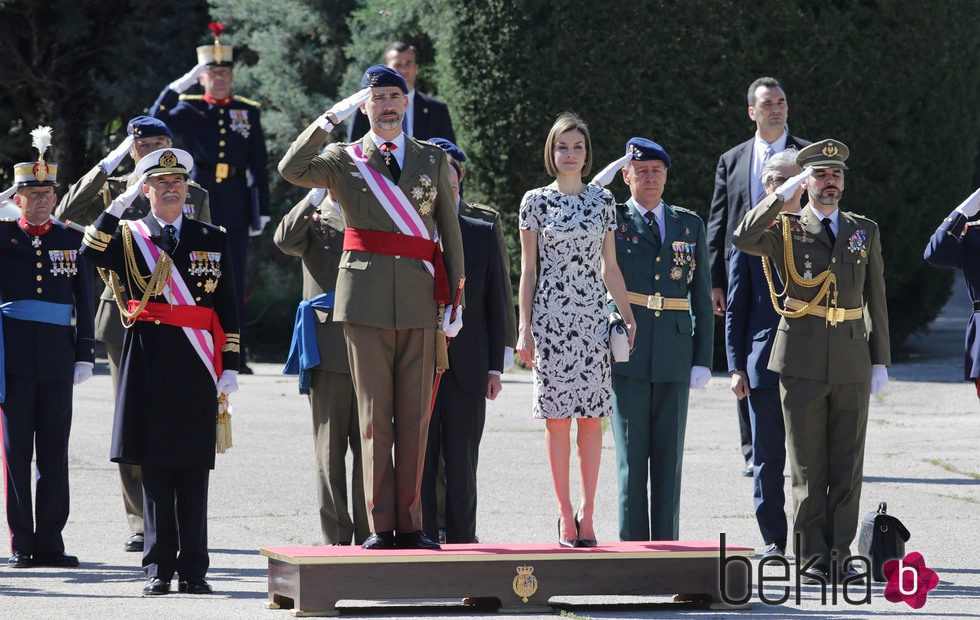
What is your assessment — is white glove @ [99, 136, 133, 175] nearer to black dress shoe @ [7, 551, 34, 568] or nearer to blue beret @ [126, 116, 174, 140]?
blue beret @ [126, 116, 174, 140]

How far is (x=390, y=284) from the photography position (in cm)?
627

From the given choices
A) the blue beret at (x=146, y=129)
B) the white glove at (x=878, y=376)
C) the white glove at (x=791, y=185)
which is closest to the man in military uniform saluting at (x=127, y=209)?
the blue beret at (x=146, y=129)

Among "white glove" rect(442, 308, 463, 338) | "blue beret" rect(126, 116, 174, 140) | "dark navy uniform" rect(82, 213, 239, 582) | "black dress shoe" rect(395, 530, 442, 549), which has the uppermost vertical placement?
"blue beret" rect(126, 116, 174, 140)

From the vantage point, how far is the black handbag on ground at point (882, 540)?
7191 millimetres

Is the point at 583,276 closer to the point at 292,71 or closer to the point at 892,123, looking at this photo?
the point at 892,123

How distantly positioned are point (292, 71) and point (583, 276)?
37.9 ft

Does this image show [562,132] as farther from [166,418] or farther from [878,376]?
[166,418]

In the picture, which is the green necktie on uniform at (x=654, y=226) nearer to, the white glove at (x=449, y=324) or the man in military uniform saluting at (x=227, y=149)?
the white glove at (x=449, y=324)

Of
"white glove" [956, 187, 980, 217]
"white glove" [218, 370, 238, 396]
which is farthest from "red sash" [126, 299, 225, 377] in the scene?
"white glove" [956, 187, 980, 217]

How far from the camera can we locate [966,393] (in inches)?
520

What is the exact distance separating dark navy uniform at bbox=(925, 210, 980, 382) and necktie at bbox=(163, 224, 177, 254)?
3742 millimetres

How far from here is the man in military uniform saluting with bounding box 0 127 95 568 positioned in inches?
299

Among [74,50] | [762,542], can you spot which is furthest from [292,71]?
[762,542]

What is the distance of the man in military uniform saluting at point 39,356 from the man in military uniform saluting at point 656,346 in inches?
101
